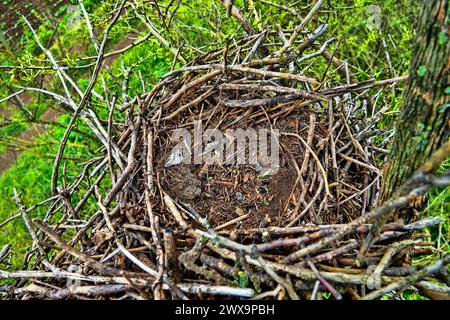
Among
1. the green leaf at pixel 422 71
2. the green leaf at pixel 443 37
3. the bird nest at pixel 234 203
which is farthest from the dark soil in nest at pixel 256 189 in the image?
the green leaf at pixel 443 37

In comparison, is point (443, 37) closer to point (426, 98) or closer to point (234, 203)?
point (426, 98)

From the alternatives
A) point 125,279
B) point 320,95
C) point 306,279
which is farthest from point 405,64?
point 125,279

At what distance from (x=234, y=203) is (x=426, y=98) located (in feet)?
2.76

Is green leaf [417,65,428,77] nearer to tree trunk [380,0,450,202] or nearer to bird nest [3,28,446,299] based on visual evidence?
tree trunk [380,0,450,202]

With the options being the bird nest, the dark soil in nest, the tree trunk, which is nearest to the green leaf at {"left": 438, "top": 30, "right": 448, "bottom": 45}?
the tree trunk

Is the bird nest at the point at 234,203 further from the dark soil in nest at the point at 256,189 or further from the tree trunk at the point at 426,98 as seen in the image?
the tree trunk at the point at 426,98

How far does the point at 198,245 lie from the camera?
4.41ft

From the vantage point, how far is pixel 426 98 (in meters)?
1.12

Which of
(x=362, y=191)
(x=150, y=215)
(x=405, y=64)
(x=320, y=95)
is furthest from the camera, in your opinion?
(x=405, y=64)

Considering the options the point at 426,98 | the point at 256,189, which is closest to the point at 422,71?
the point at 426,98

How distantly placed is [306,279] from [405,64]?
2294 mm

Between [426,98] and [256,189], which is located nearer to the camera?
[426,98]

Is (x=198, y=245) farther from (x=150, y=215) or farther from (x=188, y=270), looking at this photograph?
(x=150, y=215)

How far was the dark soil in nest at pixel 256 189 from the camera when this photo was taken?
5.34 ft
